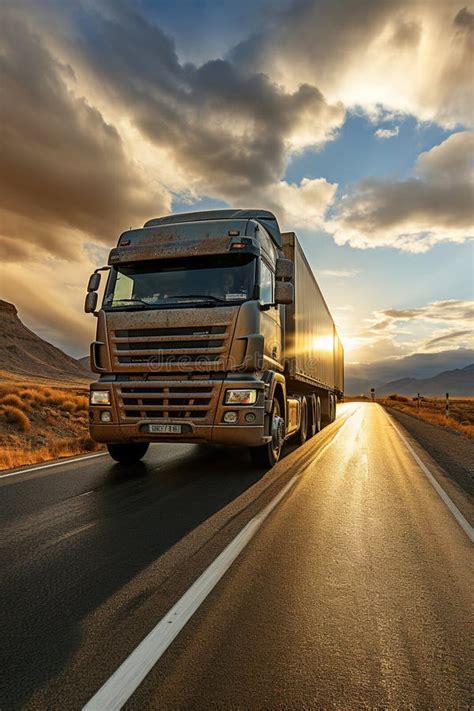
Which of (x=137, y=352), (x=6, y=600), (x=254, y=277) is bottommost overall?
(x=6, y=600)

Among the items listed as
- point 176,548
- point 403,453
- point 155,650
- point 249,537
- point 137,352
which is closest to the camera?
point 155,650

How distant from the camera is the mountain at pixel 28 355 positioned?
2980 inches

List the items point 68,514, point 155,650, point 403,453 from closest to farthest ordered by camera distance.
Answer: point 155,650, point 68,514, point 403,453

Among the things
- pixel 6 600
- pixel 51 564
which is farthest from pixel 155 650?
pixel 51 564

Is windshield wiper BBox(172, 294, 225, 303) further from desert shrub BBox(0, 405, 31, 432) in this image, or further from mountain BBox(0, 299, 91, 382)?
mountain BBox(0, 299, 91, 382)

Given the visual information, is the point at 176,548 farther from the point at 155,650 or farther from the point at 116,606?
the point at 155,650

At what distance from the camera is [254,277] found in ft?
24.7

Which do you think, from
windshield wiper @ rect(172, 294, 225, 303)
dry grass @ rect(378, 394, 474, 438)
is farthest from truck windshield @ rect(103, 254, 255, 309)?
dry grass @ rect(378, 394, 474, 438)

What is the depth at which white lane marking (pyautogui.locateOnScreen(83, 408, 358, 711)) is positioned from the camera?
84.2 inches

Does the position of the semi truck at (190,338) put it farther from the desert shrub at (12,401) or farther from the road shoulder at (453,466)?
the desert shrub at (12,401)

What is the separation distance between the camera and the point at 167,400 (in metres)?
7.16

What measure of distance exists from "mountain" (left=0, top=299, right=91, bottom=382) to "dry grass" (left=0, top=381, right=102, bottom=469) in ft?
174

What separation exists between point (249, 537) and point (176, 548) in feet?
2.29

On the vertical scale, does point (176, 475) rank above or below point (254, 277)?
below
